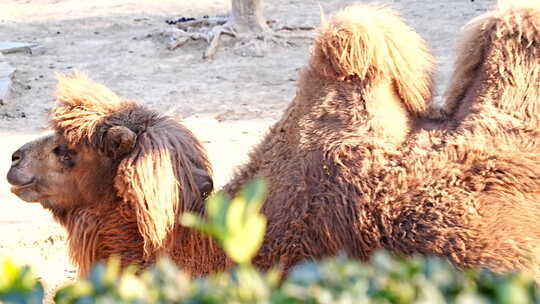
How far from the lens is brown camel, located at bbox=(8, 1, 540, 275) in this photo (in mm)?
3484

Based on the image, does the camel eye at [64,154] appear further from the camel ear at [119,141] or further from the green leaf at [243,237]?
the green leaf at [243,237]

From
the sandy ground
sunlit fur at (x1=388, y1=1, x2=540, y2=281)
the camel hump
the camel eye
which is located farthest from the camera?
the sandy ground

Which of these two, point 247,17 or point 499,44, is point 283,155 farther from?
point 247,17

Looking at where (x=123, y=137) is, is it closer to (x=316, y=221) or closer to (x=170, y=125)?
(x=170, y=125)

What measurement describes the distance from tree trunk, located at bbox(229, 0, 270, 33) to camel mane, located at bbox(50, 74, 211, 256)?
978 cm

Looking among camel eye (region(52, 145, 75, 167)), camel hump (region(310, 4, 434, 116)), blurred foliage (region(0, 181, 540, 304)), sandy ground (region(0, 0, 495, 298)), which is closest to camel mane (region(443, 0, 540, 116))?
camel hump (region(310, 4, 434, 116))

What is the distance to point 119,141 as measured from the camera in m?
4.23

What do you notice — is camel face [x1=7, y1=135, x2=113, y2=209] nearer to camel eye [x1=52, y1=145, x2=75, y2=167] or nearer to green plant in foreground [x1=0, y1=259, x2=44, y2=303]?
camel eye [x1=52, y1=145, x2=75, y2=167]

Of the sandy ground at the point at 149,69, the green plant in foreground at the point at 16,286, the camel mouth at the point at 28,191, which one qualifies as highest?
the green plant in foreground at the point at 16,286

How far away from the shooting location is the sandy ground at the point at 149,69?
7547 millimetres

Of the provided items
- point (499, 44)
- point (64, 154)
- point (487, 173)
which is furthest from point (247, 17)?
point (487, 173)

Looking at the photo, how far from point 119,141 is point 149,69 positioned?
9.07m

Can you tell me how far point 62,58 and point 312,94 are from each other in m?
10.7

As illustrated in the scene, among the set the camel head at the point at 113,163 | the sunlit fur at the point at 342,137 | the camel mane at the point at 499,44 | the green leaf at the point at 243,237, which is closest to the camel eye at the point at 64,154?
the camel head at the point at 113,163
